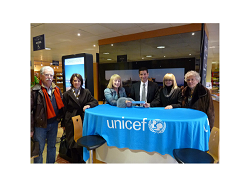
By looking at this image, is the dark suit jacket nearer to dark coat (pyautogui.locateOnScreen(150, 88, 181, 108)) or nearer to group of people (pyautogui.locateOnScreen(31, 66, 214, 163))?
group of people (pyautogui.locateOnScreen(31, 66, 214, 163))

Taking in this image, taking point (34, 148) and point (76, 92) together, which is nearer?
point (34, 148)

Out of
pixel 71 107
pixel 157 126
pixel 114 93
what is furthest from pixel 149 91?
pixel 71 107

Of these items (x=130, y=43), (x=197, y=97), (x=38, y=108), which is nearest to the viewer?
(x=38, y=108)

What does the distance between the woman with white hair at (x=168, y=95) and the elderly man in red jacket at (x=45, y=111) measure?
1.58m

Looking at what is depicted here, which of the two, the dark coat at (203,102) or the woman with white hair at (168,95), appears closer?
the dark coat at (203,102)

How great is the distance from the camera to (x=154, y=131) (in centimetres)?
153

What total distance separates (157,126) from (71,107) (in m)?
1.37

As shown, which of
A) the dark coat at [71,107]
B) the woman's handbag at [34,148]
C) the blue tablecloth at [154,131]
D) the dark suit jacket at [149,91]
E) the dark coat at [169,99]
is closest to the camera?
the blue tablecloth at [154,131]

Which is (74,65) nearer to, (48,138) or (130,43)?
(48,138)

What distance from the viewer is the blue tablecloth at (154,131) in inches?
57.0

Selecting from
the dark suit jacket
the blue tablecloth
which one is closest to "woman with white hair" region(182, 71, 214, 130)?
the blue tablecloth

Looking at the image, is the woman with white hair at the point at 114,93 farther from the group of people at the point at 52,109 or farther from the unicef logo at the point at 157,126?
the unicef logo at the point at 157,126

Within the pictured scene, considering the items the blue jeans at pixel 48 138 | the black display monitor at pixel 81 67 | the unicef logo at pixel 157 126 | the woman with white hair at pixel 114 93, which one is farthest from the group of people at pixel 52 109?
the unicef logo at pixel 157 126
